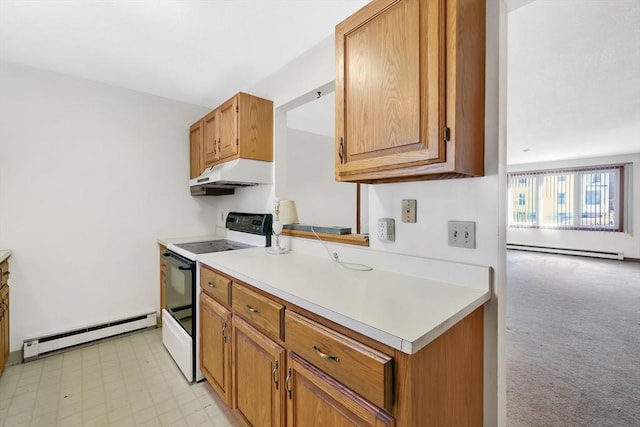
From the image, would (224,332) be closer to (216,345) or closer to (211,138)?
(216,345)

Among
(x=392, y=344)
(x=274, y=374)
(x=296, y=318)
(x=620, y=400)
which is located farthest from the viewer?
(x=620, y=400)

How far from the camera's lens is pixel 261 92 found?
2500mm

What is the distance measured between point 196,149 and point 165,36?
1.18 m

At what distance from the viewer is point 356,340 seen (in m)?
0.84

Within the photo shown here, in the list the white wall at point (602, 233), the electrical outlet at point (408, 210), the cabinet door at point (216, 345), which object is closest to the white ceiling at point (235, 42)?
the electrical outlet at point (408, 210)

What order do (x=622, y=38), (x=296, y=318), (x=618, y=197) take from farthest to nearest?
(x=618, y=197) < (x=622, y=38) < (x=296, y=318)

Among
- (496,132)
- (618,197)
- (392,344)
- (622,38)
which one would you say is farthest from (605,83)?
(618,197)

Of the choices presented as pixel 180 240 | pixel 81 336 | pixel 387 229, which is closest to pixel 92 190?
pixel 180 240

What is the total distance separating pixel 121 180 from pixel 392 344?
296cm

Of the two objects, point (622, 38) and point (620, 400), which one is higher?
point (622, 38)

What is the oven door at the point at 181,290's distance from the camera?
1893 mm

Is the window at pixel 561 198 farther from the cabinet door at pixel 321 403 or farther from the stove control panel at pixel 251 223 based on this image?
the cabinet door at pixel 321 403

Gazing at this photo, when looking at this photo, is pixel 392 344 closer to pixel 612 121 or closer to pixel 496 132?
pixel 496 132

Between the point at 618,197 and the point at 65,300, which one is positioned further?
the point at 618,197
